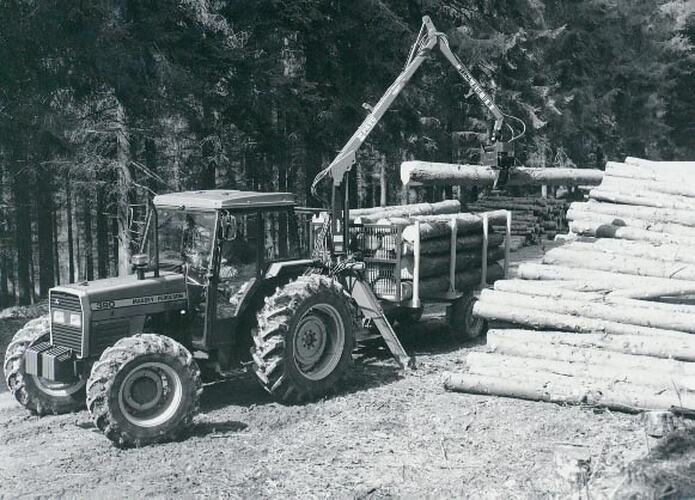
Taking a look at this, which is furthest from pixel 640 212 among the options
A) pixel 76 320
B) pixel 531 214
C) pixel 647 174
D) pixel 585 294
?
pixel 531 214

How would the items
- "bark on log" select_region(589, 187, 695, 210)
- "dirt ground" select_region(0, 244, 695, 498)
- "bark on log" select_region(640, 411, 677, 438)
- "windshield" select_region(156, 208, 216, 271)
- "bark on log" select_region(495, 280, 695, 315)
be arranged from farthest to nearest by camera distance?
1. "bark on log" select_region(589, 187, 695, 210)
2. "bark on log" select_region(495, 280, 695, 315)
3. "windshield" select_region(156, 208, 216, 271)
4. "bark on log" select_region(640, 411, 677, 438)
5. "dirt ground" select_region(0, 244, 695, 498)

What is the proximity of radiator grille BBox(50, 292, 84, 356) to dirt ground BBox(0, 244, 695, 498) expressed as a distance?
1.00 meters

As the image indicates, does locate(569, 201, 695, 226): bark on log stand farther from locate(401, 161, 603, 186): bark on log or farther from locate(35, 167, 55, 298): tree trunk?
locate(35, 167, 55, 298): tree trunk

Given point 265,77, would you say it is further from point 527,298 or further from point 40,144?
point 527,298

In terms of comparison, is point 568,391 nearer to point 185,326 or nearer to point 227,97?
point 185,326

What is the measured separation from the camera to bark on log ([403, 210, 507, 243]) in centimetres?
1216

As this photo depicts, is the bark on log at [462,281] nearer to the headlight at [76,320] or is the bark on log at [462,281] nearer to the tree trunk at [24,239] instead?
the headlight at [76,320]

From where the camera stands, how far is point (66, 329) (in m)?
8.82

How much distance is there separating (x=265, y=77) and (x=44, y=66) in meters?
5.36

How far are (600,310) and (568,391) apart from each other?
1.56 metres

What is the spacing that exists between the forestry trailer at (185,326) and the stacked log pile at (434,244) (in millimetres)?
1624

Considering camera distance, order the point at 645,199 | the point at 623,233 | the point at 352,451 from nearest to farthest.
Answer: the point at 352,451, the point at 623,233, the point at 645,199

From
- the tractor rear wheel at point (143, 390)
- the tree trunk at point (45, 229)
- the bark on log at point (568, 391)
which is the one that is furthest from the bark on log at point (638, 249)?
the tree trunk at point (45, 229)

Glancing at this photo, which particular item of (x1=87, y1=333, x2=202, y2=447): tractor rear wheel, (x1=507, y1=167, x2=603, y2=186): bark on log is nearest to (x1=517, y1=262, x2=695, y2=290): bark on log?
(x1=507, y1=167, x2=603, y2=186): bark on log
